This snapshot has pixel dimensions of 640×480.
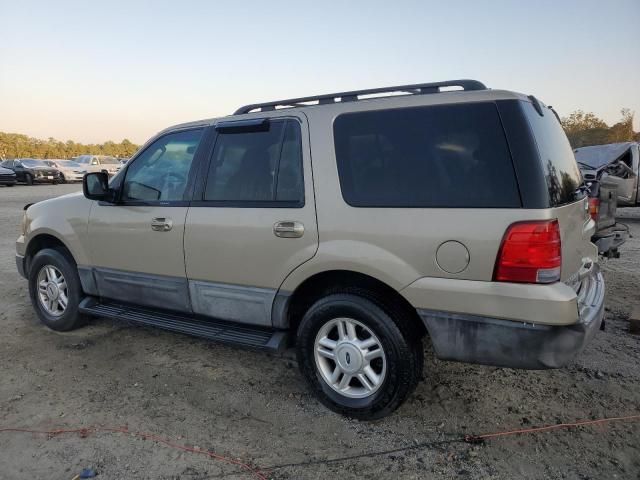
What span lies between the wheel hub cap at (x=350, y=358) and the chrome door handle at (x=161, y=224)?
145 cm

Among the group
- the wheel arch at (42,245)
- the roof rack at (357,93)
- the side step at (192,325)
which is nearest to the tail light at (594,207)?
the roof rack at (357,93)

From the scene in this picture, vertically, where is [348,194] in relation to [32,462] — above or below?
above

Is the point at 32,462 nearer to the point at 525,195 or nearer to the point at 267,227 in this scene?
the point at 267,227

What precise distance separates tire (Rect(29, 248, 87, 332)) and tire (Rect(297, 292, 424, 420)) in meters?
2.48

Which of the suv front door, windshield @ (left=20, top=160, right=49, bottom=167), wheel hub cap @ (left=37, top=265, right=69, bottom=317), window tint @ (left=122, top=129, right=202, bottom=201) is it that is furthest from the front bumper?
window tint @ (left=122, top=129, right=202, bottom=201)

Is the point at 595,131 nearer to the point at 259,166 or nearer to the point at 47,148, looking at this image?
the point at 259,166

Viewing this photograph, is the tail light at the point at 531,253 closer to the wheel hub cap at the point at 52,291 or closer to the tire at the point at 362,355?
the tire at the point at 362,355

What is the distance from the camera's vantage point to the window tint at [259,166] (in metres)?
3.13

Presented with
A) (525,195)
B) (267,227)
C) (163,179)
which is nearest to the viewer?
(525,195)

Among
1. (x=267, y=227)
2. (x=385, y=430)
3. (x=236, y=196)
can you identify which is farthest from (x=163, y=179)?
(x=385, y=430)

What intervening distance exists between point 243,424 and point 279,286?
35.1 inches

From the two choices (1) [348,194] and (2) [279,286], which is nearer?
(1) [348,194]

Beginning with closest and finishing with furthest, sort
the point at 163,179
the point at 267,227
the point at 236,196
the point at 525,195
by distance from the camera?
1. the point at 525,195
2. the point at 267,227
3. the point at 236,196
4. the point at 163,179

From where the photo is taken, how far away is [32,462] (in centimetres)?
259
